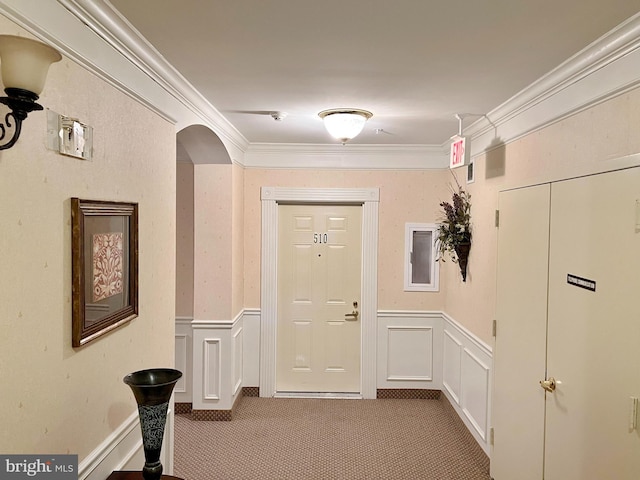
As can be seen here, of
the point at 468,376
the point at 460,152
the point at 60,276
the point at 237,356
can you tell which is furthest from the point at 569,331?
the point at 237,356

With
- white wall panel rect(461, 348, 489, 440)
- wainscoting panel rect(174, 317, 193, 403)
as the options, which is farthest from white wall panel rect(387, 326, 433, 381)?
wainscoting panel rect(174, 317, 193, 403)

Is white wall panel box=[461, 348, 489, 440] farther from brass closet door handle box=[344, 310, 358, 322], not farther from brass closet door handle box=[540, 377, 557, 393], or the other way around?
brass closet door handle box=[344, 310, 358, 322]

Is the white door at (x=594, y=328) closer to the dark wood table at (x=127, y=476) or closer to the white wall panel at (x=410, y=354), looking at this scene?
the dark wood table at (x=127, y=476)

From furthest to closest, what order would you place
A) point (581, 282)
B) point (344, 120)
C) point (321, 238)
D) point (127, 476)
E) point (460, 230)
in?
point (321, 238) → point (460, 230) → point (344, 120) → point (581, 282) → point (127, 476)

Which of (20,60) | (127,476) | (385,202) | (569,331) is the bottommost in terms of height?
(127,476)

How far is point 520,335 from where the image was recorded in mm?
2758

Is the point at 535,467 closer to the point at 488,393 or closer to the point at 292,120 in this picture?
the point at 488,393

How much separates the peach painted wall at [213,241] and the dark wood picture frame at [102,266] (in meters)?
2.09

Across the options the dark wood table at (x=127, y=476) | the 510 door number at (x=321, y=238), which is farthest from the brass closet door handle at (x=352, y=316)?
the dark wood table at (x=127, y=476)

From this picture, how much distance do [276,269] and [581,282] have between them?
3.06 meters

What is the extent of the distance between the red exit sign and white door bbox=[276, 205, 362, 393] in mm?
1625

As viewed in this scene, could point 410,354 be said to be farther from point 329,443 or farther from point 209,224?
point 209,224

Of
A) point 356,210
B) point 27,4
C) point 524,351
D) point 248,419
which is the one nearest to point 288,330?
point 248,419

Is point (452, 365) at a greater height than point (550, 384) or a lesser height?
lesser
